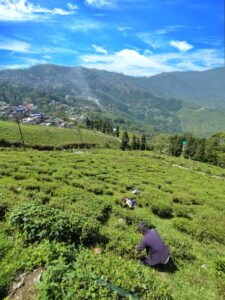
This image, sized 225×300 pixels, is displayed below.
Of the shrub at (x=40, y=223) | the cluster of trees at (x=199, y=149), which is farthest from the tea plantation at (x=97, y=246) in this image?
the cluster of trees at (x=199, y=149)

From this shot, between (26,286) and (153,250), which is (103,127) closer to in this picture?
(153,250)

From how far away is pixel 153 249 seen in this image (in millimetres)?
9797

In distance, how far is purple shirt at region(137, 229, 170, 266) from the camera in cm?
971

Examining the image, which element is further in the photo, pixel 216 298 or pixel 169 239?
pixel 169 239

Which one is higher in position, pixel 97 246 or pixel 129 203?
pixel 97 246

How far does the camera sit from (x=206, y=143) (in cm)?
12425

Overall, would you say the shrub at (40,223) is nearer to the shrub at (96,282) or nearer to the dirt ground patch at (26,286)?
the shrub at (96,282)

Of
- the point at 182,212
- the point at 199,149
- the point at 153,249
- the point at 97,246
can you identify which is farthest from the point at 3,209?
the point at 199,149

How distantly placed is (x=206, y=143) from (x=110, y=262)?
125 metres

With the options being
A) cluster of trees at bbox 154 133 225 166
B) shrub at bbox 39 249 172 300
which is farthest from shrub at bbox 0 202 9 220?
cluster of trees at bbox 154 133 225 166

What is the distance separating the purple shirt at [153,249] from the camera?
971 centimetres

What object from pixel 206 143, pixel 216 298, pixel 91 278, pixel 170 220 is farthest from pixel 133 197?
pixel 206 143

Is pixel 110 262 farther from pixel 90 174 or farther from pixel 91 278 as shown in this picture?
pixel 90 174

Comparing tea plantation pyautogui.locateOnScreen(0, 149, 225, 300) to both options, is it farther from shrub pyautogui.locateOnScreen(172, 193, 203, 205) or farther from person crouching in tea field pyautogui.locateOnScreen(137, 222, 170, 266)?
shrub pyautogui.locateOnScreen(172, 193, 203, 205)
